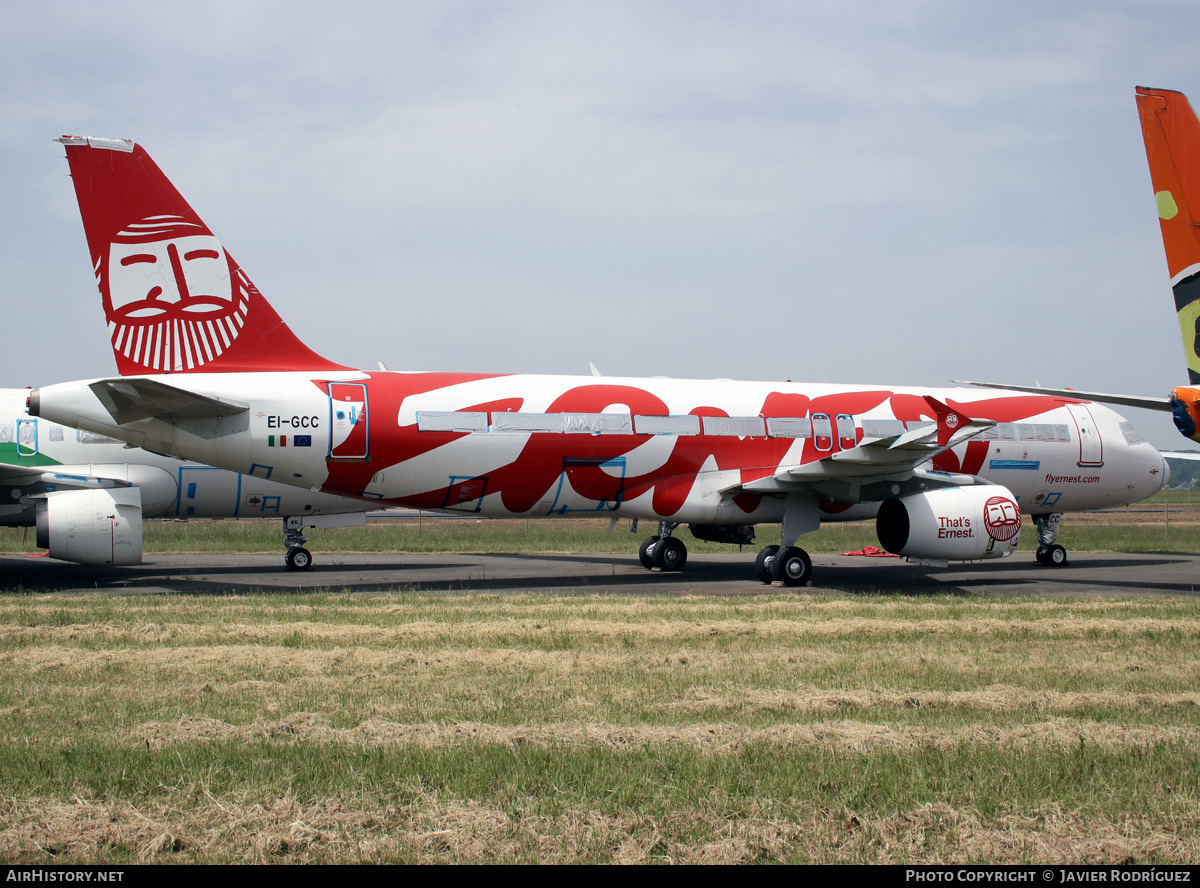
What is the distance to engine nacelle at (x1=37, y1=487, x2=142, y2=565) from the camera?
15633mm

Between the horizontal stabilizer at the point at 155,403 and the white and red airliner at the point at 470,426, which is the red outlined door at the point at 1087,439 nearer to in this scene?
the white and red airliner at the point at 470,426

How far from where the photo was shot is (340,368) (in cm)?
1631

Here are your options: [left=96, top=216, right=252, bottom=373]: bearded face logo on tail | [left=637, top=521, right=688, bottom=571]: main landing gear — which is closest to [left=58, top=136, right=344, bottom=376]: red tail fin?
[left=96, top=216, right=252, bottom=373]: bearded face logo on tail

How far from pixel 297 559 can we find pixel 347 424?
6163mm

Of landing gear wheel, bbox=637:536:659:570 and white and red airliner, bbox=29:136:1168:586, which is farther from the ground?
white and red airliner, bbox=29:136:1168:586

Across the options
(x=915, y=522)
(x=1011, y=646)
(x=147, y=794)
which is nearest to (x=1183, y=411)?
(x=1011, y=646)

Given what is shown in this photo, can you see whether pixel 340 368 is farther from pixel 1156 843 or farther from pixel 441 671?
pixel 1156 843

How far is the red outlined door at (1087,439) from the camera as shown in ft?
67.8

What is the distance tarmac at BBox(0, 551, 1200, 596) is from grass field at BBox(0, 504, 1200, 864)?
15.3 feet

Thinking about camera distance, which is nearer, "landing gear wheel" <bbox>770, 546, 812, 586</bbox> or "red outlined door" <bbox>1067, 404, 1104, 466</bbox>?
"landing gear wheel" <bbox>770, 546, 812, 586</bbox>

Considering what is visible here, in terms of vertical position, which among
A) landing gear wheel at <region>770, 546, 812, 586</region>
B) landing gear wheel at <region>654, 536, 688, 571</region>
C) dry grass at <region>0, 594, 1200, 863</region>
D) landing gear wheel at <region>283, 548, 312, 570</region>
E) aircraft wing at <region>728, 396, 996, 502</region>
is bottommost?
dry grass at <region>0, 594, 1200, 863</region>

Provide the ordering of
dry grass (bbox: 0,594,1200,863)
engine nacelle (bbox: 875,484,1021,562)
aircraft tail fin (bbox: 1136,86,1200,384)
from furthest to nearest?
engine nacelle (bbox: 875,484,1021,562) < aircraft tail fin (bbox: 1136,86,1200,384) < dry grass (bbox: 0,594,1200,863)

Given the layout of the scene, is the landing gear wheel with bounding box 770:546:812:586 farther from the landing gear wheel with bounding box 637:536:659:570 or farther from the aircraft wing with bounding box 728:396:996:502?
the landing gear wheel with bounding box 637:536:659:570

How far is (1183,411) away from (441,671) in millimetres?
7843
